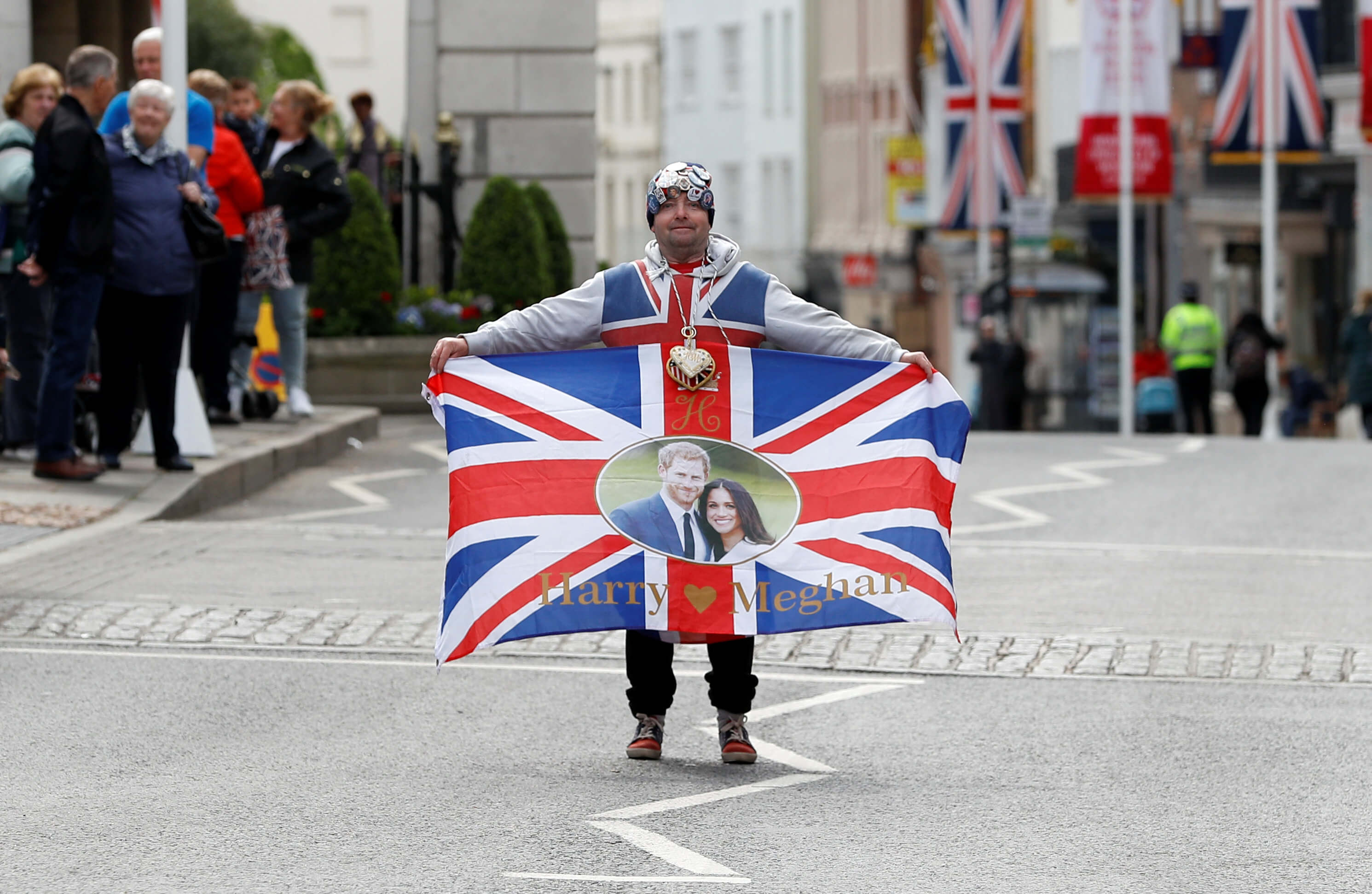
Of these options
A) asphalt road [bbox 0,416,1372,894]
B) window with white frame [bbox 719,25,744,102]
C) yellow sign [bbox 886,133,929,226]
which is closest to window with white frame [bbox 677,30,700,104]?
window with white frame [bbox 719,25,744,102]

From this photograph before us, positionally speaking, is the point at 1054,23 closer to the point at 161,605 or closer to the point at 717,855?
the point at 161,605

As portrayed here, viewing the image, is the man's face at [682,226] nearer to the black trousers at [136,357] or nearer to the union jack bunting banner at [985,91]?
the black trousers at [136,357]

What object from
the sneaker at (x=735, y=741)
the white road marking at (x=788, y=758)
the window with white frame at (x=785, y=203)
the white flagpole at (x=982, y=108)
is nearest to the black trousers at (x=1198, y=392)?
the white flagpole at (x=982, y=108)

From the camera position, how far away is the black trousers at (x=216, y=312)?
16.2 m

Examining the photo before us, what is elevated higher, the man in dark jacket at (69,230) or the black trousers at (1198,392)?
the man in dark jacket at (69,230)

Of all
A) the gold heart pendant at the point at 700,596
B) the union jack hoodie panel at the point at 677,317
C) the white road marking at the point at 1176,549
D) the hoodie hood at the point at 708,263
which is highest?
the hoodie hood at the point at 708,263

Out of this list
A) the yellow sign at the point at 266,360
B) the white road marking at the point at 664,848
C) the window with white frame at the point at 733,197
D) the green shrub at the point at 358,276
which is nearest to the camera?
the white road marking at the point at 664,848

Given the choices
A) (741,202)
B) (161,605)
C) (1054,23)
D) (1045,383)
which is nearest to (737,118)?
(741,202)

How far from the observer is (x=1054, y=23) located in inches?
2324

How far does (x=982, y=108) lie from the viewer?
41.2 metres

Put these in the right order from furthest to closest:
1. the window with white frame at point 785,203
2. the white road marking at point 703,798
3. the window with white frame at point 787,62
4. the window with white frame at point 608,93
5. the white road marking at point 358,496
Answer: the window with white frame at point 608,93
the window with white frame at point 785,203
the window with white frame at point 787,62
the white road marking at point 358,496
the white road marking at point 703,798

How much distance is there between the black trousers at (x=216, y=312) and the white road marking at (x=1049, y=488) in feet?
15.5

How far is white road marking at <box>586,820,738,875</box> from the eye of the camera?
6.39 meters

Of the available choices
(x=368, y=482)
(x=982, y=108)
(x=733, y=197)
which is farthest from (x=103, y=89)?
(x=733, y=197)
